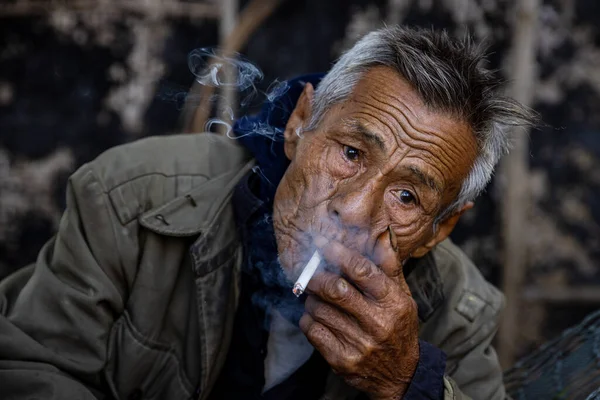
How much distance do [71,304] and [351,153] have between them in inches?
46.9

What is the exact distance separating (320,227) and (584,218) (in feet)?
10.9

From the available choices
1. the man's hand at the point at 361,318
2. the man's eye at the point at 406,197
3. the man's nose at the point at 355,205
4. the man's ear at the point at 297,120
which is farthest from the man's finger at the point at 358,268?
the man's ear at the point at 297,120

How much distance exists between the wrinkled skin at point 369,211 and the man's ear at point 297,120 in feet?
0.25

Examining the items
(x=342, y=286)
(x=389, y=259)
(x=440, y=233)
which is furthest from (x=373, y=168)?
(x=440, y=233)

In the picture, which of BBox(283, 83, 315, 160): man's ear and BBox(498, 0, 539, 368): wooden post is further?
BBox(498, 0, 539, 368): wooden post

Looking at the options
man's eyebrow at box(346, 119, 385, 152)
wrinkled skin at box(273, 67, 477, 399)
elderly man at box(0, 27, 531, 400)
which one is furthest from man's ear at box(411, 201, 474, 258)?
man's eyebrow at box(346, 119, 385, 152)

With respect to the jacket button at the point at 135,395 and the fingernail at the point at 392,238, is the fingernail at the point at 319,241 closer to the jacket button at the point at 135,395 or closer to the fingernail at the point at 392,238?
the fingernail at the point at 392,238

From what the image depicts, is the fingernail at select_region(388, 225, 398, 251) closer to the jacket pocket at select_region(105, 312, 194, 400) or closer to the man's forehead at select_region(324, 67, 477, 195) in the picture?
the man's forehead at select_region(324, 67, 477, 195)

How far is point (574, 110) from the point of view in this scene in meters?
5.21

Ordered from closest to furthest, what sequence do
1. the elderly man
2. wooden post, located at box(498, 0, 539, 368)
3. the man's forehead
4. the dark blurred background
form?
the elderly man < the man's forehead < the dark blurred background < wooden post, located at box(498, 0, 539, 368)

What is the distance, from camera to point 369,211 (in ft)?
8.48

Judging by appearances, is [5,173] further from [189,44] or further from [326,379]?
[326,379]

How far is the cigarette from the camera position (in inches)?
92.2

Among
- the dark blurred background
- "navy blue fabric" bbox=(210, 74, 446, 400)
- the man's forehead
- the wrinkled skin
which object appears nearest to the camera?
the wrinkled skin
